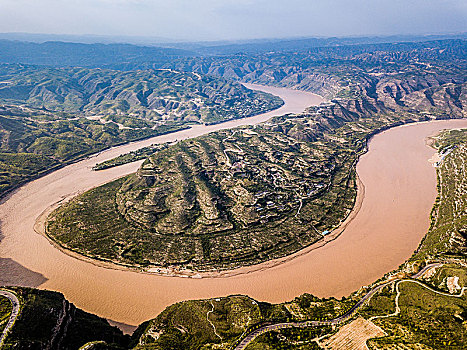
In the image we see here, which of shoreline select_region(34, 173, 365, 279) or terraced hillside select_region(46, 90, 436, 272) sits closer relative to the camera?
shoreline select_region(34, 173, 365, 279)

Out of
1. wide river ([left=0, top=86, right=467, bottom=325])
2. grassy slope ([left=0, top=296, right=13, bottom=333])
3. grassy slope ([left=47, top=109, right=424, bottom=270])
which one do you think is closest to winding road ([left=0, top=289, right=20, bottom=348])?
grassy slope ([left=0, top=296, right=13, bottom=333])

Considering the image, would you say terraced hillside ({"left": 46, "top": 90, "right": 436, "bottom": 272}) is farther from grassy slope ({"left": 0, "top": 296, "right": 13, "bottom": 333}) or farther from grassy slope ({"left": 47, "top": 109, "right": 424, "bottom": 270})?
grassy slope ({"left": 0, "top": 296, "right": 13, "bottom": 333})

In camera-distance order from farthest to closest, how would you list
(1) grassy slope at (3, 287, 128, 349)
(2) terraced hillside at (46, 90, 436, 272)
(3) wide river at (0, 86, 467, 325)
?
1. (2) terraced hillside at (46, 90, 436, 272)
2. (3) wide river at (0, 86, 467, 325)
3. (1) grassy slope at (3, 287, 128, 349)

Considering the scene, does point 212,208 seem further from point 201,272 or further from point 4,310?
point 4,310

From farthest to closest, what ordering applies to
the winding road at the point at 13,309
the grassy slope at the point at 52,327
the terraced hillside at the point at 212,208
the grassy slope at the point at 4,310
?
the terraced hillside at the point at 212,208 < the grassy slope at the point at 4,310 < the grassy slope at the point at 52,327 < the winding road at the point at 13,309

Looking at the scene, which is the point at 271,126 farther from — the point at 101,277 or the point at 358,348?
the point at 358,348

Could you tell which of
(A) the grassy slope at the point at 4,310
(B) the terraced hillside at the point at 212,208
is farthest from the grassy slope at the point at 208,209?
(A) the grassy slope at the point at 4,310

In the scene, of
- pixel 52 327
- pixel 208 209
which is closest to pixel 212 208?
pixel 208 209

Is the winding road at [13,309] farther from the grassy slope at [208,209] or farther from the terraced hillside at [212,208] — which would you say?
the grassy slope at [208,209]

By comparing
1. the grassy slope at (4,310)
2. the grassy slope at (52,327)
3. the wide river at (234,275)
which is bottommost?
the wide river at (234,275)
